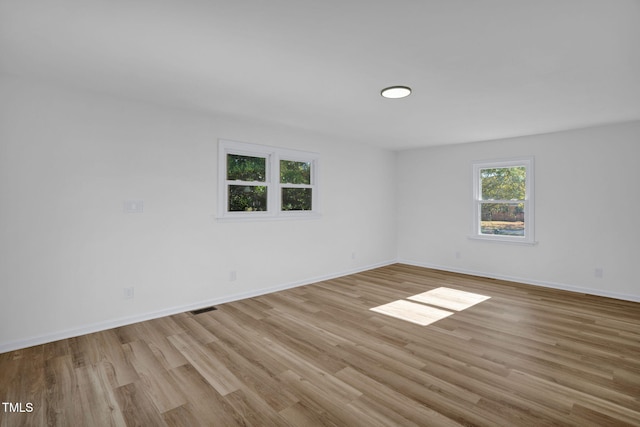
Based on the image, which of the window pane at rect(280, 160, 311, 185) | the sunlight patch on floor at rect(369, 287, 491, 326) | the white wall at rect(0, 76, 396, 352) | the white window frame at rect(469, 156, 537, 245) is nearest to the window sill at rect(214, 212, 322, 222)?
the white wall at rect(0, 76, 396, 352)

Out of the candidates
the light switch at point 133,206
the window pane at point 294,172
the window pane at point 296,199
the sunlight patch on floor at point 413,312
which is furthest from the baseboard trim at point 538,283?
the light switch at point 133,206

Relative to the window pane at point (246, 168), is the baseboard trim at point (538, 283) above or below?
below

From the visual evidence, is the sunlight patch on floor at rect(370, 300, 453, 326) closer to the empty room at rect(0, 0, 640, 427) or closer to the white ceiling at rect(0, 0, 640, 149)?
the empty room at rect(0, 0, 640, 427)

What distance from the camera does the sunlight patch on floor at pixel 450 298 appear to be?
13.0ft

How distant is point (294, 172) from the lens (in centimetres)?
493

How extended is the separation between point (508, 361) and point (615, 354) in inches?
38.9

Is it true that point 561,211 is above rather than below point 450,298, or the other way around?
above

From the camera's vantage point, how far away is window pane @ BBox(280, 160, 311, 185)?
4773 mm

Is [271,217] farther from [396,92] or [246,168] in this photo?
[396,92]

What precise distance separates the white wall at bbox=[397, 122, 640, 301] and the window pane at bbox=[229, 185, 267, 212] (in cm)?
342

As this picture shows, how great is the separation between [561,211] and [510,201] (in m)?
0.71

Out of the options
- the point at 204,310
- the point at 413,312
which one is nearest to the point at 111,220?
the point at 204,310

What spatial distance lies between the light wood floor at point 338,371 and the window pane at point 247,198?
1.38 metres

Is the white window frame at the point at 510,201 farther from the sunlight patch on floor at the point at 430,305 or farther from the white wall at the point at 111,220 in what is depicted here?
the white wall at the point at 111,220
